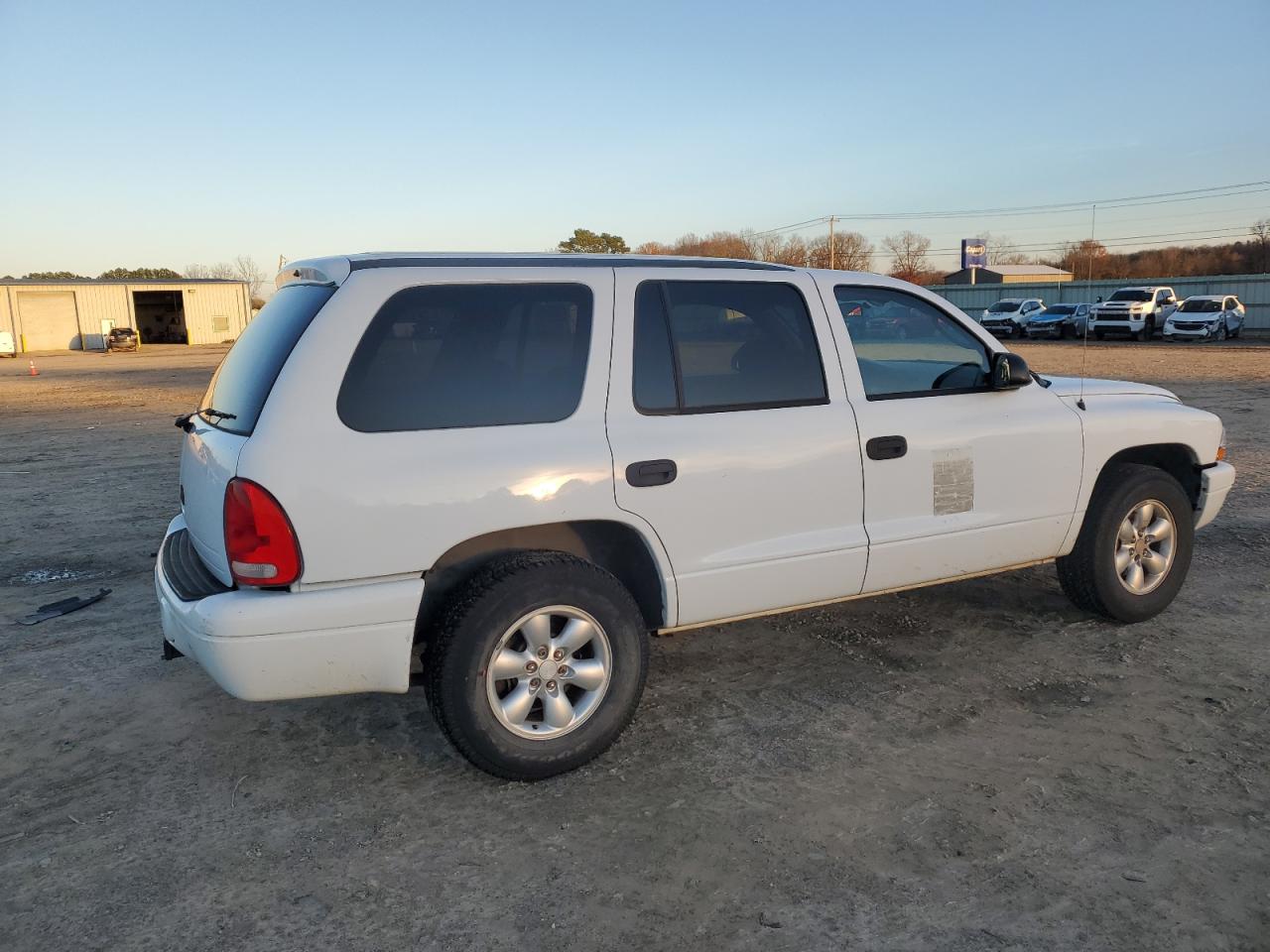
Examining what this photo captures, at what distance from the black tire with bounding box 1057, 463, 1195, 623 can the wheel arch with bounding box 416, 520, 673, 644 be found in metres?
2.38

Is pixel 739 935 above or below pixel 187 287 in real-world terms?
below

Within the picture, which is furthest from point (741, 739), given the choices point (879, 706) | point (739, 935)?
point (739, 935)

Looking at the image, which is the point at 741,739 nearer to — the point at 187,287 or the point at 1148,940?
the point at 1148,940

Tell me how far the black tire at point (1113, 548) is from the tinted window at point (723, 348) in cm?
178

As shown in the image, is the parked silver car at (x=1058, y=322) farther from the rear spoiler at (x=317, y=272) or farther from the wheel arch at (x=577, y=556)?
Result: the rear spoiler at (x=317, y=272)

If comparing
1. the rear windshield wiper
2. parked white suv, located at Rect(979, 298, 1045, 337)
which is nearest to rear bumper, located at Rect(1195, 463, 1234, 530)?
the rear windshield wiper

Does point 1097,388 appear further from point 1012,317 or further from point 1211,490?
point 1012,317

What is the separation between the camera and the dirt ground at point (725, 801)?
2.71 m

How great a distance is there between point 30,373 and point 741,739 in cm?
3536

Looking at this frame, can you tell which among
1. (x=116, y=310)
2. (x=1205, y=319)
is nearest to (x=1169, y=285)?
(x=1205, y=319)

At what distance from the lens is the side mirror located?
4.29 metres

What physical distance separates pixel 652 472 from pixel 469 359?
786 mm

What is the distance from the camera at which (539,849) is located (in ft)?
10.1

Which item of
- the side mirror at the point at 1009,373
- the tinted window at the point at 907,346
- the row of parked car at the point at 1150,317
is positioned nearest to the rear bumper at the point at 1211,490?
the side mirror at the point at 1009,373
